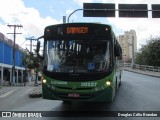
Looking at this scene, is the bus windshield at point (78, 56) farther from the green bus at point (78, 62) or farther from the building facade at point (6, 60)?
the building facade at point (6, 60)

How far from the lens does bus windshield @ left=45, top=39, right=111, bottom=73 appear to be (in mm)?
11125

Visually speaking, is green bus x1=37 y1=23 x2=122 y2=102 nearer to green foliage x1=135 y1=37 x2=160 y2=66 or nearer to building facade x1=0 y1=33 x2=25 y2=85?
building facade x1=0 y1=33 x2=25 y2=85

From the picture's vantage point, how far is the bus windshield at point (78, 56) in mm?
11125

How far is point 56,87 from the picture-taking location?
37.0ft

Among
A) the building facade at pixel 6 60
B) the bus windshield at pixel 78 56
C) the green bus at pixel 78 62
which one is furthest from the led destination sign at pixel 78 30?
Result: the building facade at pixel 6 60

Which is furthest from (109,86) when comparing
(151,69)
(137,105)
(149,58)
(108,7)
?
(149,58)

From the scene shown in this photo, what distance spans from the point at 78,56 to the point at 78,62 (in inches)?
8.6

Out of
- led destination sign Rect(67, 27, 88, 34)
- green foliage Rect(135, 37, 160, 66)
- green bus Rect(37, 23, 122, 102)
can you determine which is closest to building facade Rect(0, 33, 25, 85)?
green foliage Rect(135, 37, 160, 66)

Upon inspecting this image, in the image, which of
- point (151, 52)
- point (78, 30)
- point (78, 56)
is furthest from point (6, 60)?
point (78, 56)

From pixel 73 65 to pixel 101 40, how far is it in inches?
53.1

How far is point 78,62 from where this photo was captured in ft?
36.7

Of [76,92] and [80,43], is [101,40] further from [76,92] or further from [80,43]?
[76,92]

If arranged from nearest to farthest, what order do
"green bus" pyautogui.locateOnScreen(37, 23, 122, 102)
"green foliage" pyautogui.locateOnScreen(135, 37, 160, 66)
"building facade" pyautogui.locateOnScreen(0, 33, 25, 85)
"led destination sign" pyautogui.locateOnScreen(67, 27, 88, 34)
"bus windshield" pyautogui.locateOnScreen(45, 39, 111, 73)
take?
"green bus" pyautogui.locateOnScreen(37, 23, 122, 102) < "bus windshield" pyautogui.locateOnScreen(45, 39, 111, 73) < "led destination sign" pyautogui.locateOnScreen(67, 27, 88, 34) < "building facade" pyautogui.locateOnScreen(0, 33, 25, 85) < "green foliage" pyautogui.locateOnScreen(135, 37, 160, 66)

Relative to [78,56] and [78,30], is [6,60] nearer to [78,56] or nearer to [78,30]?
[78,30]
